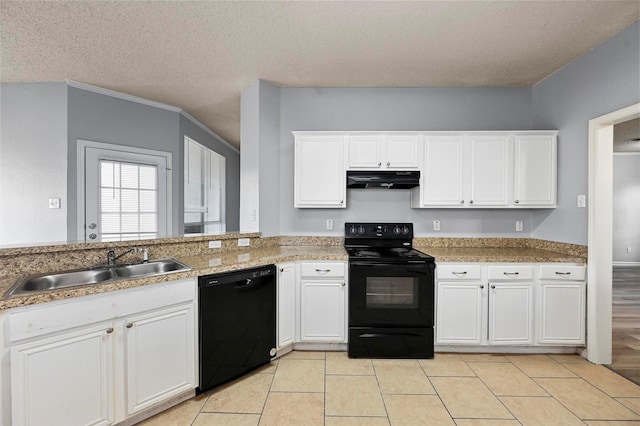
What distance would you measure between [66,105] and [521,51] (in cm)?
475

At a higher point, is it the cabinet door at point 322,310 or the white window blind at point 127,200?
the white window blind at point 127,200

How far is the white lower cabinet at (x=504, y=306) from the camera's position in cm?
253

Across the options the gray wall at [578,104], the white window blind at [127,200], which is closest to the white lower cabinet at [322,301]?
the gray wall at [578,104]

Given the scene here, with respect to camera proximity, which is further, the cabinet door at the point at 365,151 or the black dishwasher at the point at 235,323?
the cabinet door at the point at 365,151

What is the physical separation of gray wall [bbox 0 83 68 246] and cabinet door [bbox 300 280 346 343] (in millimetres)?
2988

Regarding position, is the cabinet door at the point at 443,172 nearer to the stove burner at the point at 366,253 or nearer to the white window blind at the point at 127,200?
the stove burner at the point at 366,253

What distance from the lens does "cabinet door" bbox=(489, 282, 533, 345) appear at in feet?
8.36

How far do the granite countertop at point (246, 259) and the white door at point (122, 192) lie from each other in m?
1.91

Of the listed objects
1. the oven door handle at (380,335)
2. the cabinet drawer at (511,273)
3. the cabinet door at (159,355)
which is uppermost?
the cabinet drawer at (511,273)

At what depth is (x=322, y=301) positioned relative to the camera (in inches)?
103

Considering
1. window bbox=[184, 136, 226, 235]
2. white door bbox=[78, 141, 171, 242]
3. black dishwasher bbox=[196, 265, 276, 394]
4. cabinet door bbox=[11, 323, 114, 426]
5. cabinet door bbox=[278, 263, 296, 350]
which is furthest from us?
window bbox=[184, 136, 226, 235]

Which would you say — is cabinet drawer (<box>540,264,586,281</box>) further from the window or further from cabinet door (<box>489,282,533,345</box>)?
the window

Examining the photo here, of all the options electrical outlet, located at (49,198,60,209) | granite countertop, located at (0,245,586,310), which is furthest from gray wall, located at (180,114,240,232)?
granite countertop, located at (0,245,586,310)

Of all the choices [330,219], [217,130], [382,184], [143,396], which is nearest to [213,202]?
A: [217,130]
